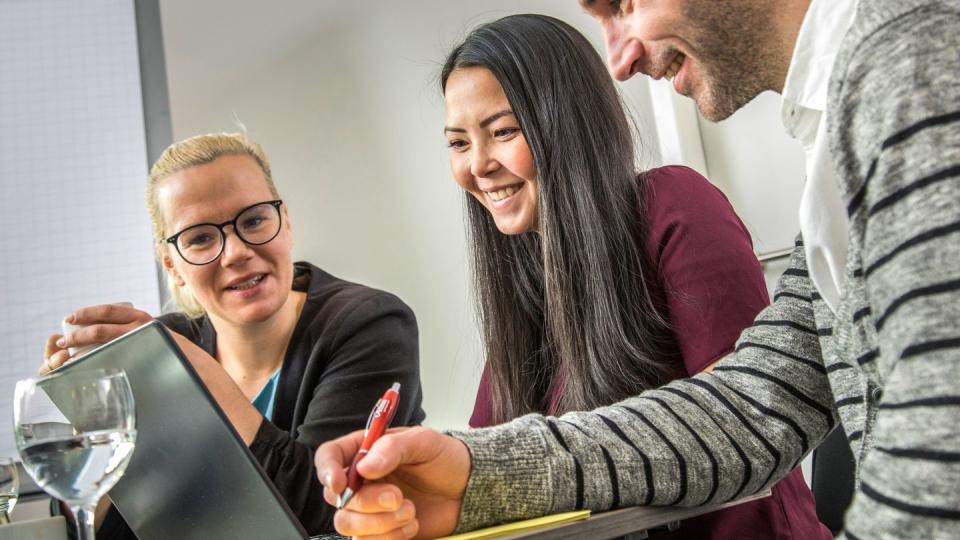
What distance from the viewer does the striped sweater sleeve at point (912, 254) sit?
484 mm

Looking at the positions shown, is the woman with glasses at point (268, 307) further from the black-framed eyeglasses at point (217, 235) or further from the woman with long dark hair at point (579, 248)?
the woman with long dark hair at point (579, 248)

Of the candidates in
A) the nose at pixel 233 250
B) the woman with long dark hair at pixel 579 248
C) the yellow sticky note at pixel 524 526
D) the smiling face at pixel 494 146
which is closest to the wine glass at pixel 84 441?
the yellow sticky note at pixel 524 526

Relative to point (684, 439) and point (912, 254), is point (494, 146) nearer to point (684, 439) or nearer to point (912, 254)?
point (684, 439)

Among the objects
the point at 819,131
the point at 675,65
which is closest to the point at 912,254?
the point at 819,131

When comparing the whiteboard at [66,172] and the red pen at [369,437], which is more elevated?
the whiteboard at [66,172]

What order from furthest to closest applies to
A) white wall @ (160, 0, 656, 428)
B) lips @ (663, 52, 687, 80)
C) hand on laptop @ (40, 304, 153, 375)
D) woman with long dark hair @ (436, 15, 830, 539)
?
white wall @ (160, 0, 656, 428) < hand on laptop @ (40, 304, 153, 375) < woman with long dark hair @ (436, 15, 830, 539) < lips @ (663, 52, 687, 80)

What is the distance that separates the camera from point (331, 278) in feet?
6.60

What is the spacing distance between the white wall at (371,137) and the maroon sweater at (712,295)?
1.13 metres

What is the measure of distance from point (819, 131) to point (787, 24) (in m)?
0.19

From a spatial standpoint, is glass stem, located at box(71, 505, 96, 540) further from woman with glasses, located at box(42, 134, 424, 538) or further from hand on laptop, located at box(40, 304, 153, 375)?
woman with glasses, located at box(42, 134, 424, 538)

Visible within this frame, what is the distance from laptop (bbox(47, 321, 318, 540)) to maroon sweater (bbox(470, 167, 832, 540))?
515 millimetres

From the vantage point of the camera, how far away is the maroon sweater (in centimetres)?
116

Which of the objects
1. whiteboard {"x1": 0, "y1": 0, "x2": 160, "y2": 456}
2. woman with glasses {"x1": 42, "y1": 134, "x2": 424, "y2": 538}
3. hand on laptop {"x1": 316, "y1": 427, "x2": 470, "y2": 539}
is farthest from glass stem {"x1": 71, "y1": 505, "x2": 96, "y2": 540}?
whiteboard {"x1": 0, "y1": 0, "x2": 160, "y2": 456}

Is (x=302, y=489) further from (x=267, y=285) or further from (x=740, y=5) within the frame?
(x=740, y=5)
